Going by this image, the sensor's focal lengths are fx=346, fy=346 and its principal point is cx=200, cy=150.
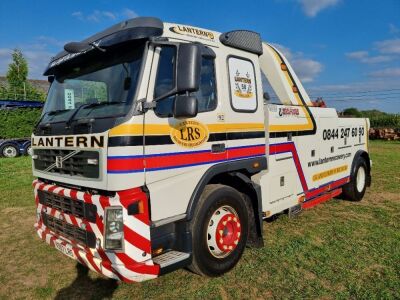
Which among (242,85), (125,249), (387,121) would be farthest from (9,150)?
(387,121)

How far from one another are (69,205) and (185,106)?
5.37ft

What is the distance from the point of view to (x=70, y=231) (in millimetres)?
3666

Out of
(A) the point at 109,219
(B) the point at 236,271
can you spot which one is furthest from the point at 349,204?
(A) the point at 109,219

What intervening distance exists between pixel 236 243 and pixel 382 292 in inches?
64.4

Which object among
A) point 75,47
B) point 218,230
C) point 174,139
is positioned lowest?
point 218,230

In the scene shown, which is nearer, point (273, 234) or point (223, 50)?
point (223, 50)

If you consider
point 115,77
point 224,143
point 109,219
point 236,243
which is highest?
point 115,77

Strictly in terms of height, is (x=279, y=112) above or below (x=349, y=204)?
above

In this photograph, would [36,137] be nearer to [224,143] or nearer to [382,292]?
[224,143]

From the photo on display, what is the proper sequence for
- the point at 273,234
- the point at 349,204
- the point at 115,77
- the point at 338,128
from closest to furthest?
the point at 115,77 → the point at 273,234 → the point at 338,128 → the point at 349,204

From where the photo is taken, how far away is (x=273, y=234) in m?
5.44

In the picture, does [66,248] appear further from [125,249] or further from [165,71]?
[165,71]

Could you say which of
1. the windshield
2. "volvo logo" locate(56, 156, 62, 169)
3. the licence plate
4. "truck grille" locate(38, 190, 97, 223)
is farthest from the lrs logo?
the licence plate

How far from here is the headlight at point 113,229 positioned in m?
3.13
